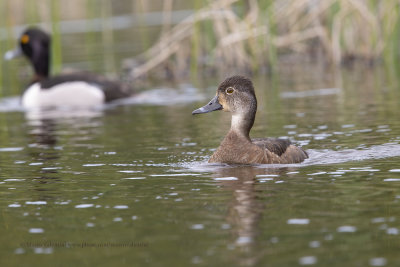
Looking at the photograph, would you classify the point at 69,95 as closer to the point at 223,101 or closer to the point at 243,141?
the point at 223,101

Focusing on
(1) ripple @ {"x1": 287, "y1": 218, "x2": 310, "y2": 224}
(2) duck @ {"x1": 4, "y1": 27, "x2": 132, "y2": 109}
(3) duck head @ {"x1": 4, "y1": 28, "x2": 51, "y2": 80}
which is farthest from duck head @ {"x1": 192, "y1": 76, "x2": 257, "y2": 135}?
(3) duck head @ {"x1": 4, "y1": 28, "x2": 51, "y2": 80}

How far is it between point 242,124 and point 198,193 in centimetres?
256

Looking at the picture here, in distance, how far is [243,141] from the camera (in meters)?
11.8

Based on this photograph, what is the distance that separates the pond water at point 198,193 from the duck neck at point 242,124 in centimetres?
64

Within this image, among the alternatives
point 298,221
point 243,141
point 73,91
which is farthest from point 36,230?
point 73,91

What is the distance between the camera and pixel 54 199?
32.0 ft

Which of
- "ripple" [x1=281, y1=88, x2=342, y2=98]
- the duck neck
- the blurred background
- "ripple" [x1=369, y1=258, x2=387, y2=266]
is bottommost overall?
"ripple" [x1=369, y1=258, x2=387, y2=266]

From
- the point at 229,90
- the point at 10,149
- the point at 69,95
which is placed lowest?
the point at 10,149

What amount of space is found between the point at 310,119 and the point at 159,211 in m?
7.78

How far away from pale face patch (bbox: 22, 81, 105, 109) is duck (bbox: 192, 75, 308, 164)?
10592 mm

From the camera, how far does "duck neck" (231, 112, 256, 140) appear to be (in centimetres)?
1195

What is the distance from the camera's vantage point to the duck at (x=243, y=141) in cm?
1155

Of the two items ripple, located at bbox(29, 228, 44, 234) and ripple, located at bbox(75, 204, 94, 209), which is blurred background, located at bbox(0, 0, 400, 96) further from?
ripple, located at bbox(29, 228, 44, 234)

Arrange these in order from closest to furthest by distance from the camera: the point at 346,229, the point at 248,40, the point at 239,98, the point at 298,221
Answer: the point at 346,229 < the point at 298,221 < the point at 239,98 < the point at 248,40
